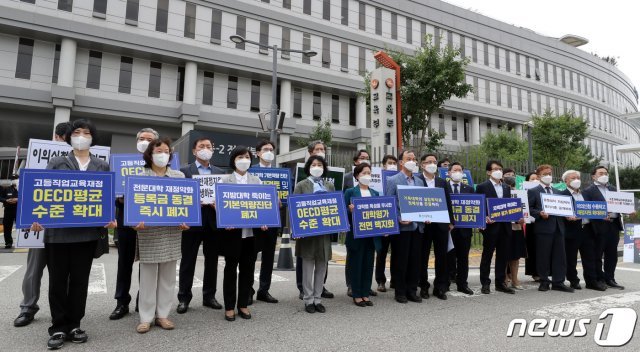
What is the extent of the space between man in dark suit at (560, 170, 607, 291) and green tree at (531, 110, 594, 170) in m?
18.5

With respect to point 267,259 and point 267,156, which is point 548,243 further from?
point 267,156

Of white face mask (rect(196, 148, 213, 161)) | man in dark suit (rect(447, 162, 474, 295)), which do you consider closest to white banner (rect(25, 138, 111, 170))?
white face mask (rect(196, 148, 213, 161))

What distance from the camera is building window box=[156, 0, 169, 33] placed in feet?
87.0

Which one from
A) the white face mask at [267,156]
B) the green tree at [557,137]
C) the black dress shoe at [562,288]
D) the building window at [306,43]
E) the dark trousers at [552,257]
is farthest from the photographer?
the building window at [306,43]

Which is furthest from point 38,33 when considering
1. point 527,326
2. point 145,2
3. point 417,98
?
point 527,326

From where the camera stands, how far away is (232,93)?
2953 centimetres

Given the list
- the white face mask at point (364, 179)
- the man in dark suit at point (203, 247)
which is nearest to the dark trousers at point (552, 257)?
the white face mask at point (364, 179)

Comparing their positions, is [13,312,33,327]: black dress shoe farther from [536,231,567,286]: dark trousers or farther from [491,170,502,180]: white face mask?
[536,231,567,286]: dark trousers

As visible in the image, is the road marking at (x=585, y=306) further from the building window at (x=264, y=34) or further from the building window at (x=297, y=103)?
the building window at (x=264, y=34)

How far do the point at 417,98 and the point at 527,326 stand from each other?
1339 centimetres

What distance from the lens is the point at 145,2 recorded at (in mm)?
26047

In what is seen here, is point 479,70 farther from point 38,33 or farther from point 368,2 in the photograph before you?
point 38,33

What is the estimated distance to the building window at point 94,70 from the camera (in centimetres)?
2553

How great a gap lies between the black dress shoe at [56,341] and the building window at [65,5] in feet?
86.7
